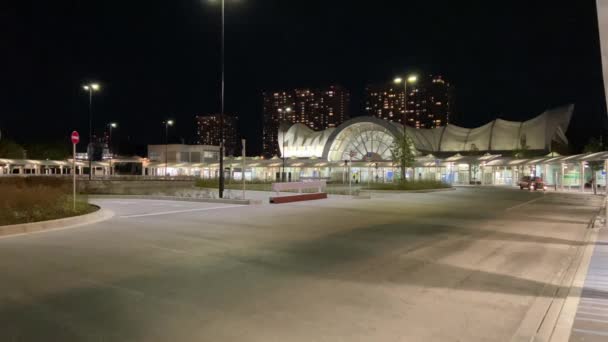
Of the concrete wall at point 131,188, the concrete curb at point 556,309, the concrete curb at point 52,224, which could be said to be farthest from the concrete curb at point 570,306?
the concrete wall at point 131,188

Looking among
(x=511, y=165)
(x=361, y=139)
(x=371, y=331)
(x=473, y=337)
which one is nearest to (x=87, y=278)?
(x=371, y=331)

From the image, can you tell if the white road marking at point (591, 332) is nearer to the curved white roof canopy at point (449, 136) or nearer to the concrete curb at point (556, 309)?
the concrete curb at point (556, 309)

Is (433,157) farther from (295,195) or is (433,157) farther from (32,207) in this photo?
(32,207)

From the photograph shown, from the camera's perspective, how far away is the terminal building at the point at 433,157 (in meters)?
50.5

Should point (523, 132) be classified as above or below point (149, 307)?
above

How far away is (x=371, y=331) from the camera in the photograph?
4461mm

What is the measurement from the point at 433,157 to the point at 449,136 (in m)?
17.5

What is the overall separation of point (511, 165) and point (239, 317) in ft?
163

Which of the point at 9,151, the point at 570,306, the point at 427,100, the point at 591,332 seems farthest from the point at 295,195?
the point at 427,100

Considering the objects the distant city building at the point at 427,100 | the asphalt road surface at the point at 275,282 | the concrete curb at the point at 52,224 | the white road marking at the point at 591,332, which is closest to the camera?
the white road marking at the point at 591,332

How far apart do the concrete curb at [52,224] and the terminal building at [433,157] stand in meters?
33.5

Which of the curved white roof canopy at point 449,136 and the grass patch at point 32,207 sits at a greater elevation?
the curved white roof canopy at point 449,136

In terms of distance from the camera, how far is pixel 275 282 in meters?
6.43

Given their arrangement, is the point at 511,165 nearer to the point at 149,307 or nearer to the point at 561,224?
the point at 561,224
